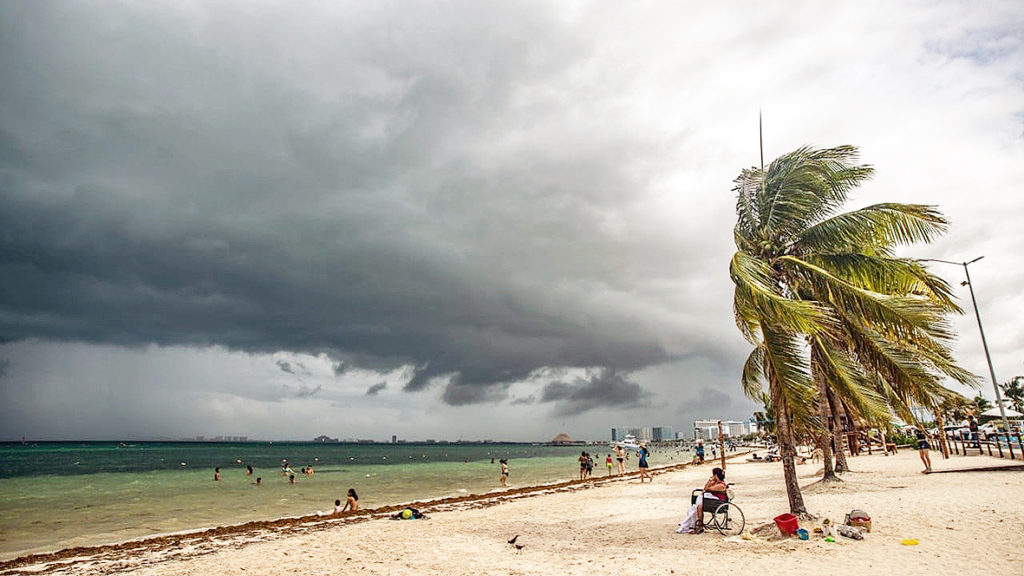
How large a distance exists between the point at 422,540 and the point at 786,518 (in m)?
7.87

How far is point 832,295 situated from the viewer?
9945 millimetres

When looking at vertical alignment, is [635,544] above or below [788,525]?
below

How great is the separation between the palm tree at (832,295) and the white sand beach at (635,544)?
2.17 m

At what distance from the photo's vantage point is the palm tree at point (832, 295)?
8.70 metres

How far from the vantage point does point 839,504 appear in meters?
13.2

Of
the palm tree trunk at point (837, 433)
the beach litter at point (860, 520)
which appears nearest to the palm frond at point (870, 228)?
the beach litter at point (860, 520)

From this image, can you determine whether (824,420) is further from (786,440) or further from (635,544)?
(635,544)

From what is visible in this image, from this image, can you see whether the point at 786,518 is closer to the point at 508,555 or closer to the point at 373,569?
the point at 508,555

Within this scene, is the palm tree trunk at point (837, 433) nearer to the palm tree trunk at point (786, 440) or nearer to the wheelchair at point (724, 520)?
the palm tree trunk at point (786, 440)

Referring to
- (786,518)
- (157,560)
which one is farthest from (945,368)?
(157,560)

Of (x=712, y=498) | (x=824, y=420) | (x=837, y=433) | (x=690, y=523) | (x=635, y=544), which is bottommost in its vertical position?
(x=635, y=544)

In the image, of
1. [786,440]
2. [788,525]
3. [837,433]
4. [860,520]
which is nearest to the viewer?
[788,525]

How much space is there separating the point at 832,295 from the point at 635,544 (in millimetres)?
6252

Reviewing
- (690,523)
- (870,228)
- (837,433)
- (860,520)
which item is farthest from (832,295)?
(837,433)
